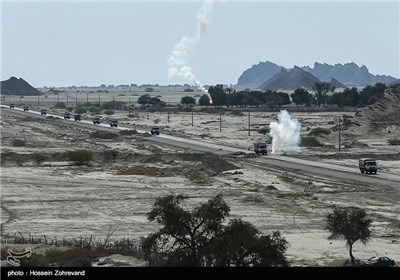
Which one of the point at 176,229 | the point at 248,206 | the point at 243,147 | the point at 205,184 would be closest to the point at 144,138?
the point at 243,147

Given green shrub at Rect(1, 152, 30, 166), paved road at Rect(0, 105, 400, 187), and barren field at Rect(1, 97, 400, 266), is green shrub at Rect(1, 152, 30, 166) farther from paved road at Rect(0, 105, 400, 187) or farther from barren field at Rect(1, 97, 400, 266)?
paved road at Rect(0, 105, 400, 187)

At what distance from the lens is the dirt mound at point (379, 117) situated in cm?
12929

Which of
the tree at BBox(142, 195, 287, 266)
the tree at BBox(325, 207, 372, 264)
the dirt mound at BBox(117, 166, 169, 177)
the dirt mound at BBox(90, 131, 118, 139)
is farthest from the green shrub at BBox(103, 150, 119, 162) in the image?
the tree at BBox(142, 195, 287, 266)

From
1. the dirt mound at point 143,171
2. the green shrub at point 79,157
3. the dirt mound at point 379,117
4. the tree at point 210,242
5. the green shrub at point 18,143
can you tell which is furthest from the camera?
→ the dirt mound at point 379,117

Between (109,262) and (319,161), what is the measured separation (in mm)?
53380

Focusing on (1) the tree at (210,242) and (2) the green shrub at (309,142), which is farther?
(2) the green shrub at (309,142)

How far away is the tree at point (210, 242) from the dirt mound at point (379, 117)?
95.8 metres

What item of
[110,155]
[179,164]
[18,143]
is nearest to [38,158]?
[110,155]

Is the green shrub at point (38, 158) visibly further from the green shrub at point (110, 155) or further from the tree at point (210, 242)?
the tree at point (210, 242)

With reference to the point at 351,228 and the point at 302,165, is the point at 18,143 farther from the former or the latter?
the point at 351,228

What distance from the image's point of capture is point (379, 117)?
141000 mm

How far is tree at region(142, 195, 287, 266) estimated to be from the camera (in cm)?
2830

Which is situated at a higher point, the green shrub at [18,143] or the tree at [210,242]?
the tree at [210,242]

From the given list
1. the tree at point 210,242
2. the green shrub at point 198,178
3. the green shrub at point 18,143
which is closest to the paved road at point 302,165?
the green shrub at point 198,178
